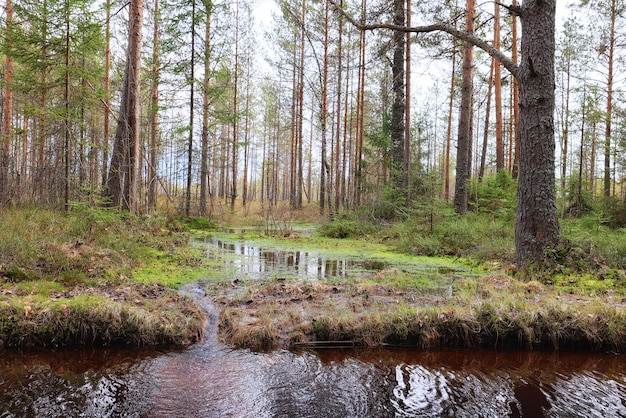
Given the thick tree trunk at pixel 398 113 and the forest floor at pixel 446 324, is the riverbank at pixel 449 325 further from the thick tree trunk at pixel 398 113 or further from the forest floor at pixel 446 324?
the thick tree trunk at pixel 398 113

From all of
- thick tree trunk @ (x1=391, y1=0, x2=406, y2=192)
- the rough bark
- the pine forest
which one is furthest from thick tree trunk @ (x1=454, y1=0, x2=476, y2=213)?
the rough bark

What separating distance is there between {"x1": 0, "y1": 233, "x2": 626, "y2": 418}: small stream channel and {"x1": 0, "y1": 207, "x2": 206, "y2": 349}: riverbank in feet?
0.67

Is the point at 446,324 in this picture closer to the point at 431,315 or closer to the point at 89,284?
the point at 431,315

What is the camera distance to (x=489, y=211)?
12867 millimetres

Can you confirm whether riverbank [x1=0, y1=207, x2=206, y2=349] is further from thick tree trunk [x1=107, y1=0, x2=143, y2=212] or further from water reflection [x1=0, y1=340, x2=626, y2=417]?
thick tree trunk [x1=107, y1=0, x2=143, y2=212]

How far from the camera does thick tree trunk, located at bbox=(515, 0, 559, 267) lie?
5898 millimetres

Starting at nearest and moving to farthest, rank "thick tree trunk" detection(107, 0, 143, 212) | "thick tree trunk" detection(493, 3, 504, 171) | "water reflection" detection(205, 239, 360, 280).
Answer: "water reflection" detection(205, 239, 360, 280), "thick tree trunk" detection(107, 0, 143, 212), "thick tree trunk" detection(493, 3, 504, 171)

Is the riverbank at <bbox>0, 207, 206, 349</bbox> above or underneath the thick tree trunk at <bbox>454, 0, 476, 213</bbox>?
underneath

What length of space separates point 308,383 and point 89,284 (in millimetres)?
3646

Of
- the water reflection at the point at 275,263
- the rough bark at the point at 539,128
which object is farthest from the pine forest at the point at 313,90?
the water reflection at the point at 275,263

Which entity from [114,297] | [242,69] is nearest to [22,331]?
[114,297]

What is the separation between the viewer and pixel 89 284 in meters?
4.91

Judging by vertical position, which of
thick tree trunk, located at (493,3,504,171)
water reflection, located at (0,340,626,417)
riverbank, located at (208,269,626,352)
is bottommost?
water reflection, located at (0,340,626,417)

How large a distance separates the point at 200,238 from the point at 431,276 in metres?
8.02
